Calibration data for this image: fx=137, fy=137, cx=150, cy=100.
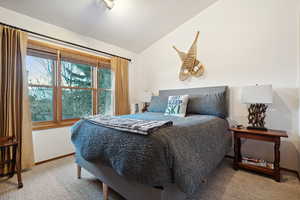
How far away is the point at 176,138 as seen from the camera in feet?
3.72

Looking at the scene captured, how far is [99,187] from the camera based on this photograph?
1.63 metres

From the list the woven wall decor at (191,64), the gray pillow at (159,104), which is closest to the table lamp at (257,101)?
the woven wall decor at (191,64)

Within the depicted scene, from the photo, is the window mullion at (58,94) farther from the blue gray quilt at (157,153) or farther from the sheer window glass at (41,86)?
the blue gray quilt at (157,153)

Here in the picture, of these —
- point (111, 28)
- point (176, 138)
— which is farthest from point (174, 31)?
point (176, 138)

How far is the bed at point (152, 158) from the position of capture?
3.25 feet

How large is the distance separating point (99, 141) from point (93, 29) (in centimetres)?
235

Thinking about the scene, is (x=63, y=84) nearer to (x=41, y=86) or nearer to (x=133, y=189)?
(x=41, y=86)

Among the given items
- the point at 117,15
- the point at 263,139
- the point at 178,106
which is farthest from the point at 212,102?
the point at 117,15

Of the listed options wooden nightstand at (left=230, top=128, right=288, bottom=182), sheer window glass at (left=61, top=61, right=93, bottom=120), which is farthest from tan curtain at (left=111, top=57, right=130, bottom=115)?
wooden nightstand at (left=230, top=128, right=288, bottom=182)

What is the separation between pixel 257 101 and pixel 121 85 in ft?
8.90

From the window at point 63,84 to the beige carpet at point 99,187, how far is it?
88 cm

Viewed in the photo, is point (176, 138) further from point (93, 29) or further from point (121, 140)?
A: point (93, 29)

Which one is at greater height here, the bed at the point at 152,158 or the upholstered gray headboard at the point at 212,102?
the upholstered gray headboard at the point at 212,102

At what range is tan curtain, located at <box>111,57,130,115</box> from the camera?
3.31 meters
